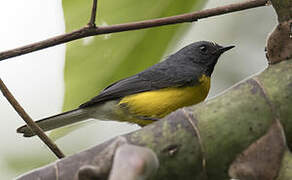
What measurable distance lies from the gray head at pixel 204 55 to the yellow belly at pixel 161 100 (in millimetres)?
331

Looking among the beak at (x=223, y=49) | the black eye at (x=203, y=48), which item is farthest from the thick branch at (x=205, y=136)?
the black eye at (x=203, y=48)

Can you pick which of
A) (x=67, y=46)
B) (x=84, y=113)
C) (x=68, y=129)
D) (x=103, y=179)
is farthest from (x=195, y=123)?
(x=84, y=113)

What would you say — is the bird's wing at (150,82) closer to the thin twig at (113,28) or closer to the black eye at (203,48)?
the black eye at (203,48)

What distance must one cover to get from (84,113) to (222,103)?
212 cm

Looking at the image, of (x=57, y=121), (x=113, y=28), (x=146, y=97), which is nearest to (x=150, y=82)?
(x=146, y=97)

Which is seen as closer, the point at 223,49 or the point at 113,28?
the point at 113,28

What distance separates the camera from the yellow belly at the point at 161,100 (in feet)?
10.4

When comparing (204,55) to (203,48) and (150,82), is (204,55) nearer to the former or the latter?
(203,48)

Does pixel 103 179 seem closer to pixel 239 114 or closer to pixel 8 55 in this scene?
pixel 239 114

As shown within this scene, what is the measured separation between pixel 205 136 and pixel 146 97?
6.67ft

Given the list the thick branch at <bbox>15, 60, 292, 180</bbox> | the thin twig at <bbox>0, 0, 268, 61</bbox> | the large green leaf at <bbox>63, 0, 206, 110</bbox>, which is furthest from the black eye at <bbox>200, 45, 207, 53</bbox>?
the thick branch at <bbox>15, 60, 292, 180</bbox>

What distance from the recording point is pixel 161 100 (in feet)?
10.5

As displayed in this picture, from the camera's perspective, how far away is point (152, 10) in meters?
2.54

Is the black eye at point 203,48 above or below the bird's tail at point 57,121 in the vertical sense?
below
